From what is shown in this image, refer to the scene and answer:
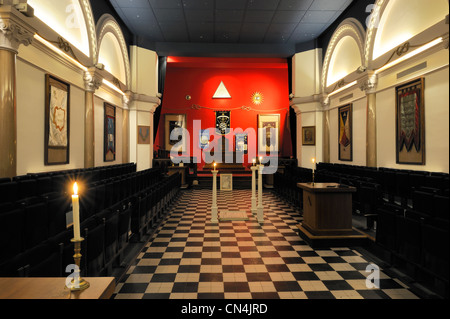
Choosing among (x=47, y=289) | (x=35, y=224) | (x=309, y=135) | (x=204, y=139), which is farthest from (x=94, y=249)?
(x=204, y=139)

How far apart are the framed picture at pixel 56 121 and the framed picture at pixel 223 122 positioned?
7478mm

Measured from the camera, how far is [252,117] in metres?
13.0

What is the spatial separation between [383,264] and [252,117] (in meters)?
10.1

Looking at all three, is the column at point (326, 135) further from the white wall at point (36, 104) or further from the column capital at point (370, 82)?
the white wall at point (36, 104)

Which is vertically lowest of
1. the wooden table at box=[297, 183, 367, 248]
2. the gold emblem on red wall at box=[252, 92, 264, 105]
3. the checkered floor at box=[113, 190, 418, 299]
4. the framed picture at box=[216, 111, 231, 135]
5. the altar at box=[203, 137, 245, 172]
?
the checkered floor at box=[113, 190, 418, 299]

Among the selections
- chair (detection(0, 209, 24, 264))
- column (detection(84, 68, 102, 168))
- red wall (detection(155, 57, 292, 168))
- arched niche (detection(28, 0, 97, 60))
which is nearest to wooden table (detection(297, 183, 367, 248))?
chair (detection(0, 209, 24, 264))

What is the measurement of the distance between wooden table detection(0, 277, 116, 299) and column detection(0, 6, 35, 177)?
3.49 m

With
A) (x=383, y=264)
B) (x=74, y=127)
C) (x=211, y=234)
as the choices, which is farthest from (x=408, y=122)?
(x=74, y=127)

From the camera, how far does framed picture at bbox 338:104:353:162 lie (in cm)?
850

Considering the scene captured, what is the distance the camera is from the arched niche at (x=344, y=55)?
7.70 meters

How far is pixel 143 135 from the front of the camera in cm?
1012

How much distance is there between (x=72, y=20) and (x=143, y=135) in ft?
14.7

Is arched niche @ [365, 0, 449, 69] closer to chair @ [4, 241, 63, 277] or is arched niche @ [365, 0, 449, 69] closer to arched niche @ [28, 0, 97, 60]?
chair @ [4, 241, 63, 277]
